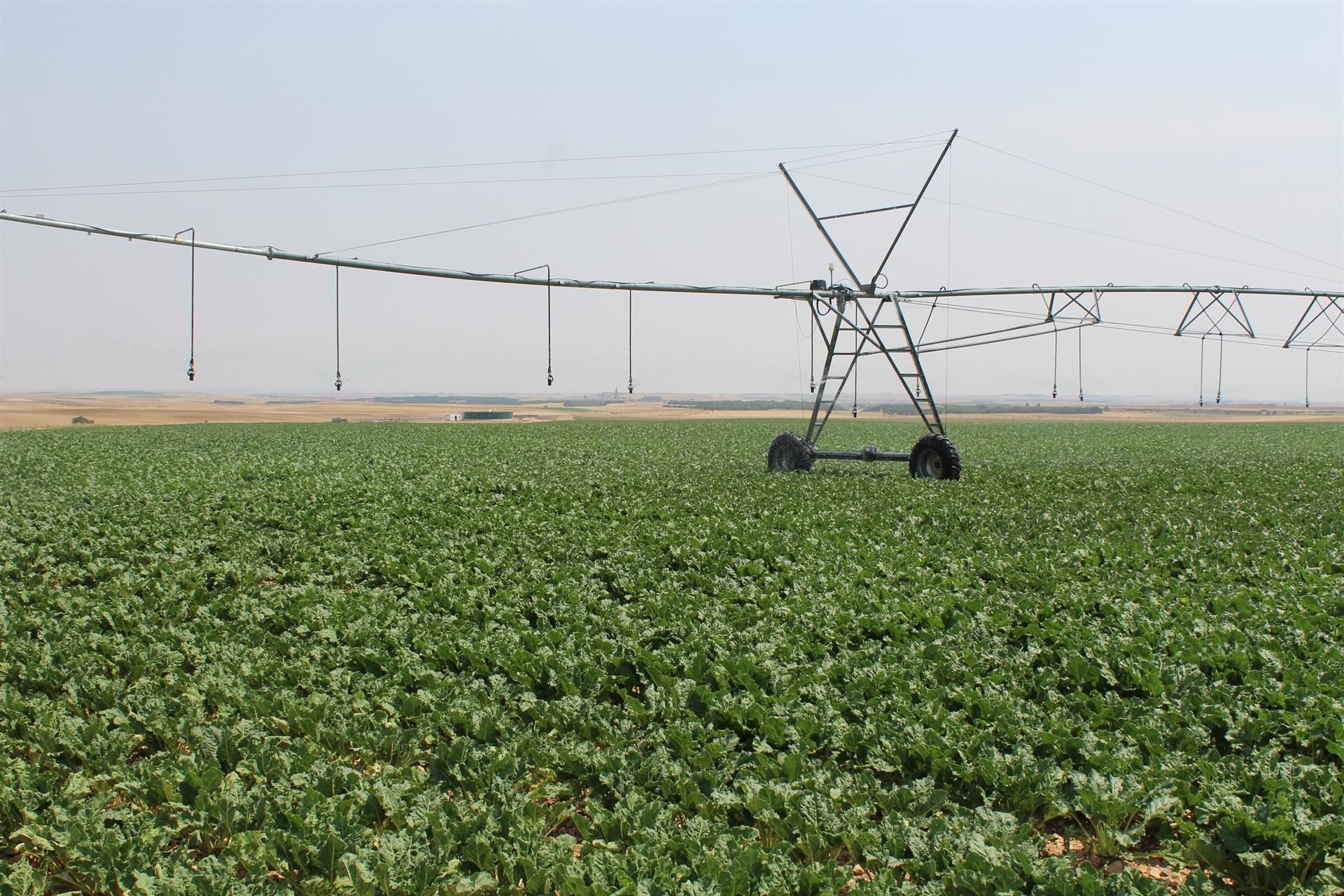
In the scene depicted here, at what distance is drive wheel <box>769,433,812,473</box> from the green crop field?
7.56m

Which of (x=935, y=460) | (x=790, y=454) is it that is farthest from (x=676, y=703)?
(x=790, y=454)

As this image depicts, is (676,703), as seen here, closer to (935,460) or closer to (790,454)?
(935,460)

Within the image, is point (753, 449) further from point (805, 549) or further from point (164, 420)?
point (164, 420)

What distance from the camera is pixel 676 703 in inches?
262

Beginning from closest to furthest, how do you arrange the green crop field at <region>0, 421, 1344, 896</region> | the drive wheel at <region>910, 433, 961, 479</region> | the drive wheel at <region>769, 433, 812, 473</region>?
the green crop field at <region>0, 421, 1344, 896</region> < the drive wheel at <region>910, 433, 961, 479</region> < the drive wheel at <region>769, 433, 812, 473</region>

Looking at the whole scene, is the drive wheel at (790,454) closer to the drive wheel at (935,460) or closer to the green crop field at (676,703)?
the drive wheel at (935,460)

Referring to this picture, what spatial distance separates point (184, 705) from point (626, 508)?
9.74m

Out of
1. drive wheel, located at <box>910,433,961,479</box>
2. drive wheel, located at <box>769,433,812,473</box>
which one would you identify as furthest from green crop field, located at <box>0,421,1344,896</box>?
drive wheel, located at <box>769,433,812,473</box>

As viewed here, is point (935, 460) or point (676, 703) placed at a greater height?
point (935, 460)

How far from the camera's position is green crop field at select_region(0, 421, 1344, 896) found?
4.68m

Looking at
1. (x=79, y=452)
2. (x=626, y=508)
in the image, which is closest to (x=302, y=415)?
(x=79, y=452)

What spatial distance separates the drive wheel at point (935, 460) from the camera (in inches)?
795

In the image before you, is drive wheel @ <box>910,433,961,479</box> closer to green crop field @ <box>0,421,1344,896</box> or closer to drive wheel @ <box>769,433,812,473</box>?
drive wheel @ <box>769,433,812,473</box>

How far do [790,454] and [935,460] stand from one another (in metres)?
3.72
